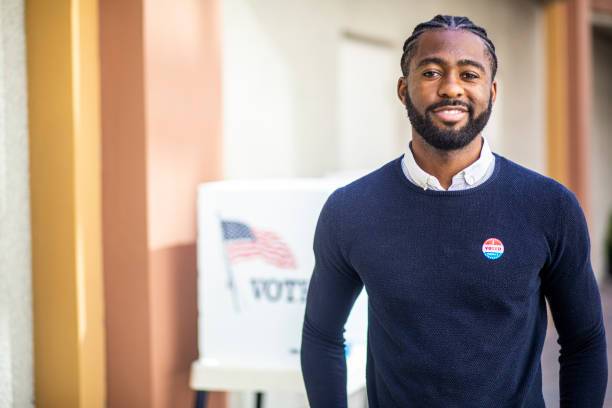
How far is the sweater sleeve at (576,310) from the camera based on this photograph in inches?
65.3

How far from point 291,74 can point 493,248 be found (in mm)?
2609

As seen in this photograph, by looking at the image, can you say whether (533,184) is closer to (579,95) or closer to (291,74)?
(291,74)

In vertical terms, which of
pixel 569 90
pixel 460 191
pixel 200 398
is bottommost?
pixel 200 398

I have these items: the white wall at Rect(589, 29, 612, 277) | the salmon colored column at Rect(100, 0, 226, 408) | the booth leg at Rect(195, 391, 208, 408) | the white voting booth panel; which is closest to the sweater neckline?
the white voting booth panel

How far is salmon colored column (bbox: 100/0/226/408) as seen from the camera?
269cm

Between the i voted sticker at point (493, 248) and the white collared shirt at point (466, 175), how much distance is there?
0.46ft

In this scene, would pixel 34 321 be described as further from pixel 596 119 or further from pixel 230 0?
pixel 596 119

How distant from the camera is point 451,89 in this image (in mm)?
1687

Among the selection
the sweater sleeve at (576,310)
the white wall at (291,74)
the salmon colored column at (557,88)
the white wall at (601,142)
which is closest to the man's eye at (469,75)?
the sweater sleeve at (576,310)

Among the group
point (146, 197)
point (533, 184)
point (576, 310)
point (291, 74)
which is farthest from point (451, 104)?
point (291, 74)

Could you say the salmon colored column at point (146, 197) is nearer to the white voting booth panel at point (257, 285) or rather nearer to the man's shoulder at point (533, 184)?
the white voting booth panel at point (257, 285)

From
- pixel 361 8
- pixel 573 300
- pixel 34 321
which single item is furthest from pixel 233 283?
pixel 361 8

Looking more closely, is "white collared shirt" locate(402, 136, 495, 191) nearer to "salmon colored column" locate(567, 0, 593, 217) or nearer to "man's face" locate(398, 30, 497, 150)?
"man's face" locate(398, 30, 497, 150)

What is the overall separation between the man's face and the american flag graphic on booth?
3.32 feet
